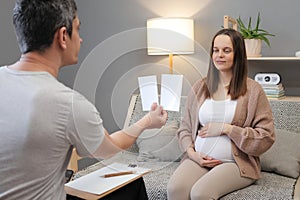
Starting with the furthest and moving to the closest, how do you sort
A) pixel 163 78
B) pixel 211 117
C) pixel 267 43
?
pixel 267 43, pixel 211 117, pixel 163 78

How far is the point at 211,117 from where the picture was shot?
6.61 ft

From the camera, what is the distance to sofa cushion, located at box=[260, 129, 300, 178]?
2.14 m

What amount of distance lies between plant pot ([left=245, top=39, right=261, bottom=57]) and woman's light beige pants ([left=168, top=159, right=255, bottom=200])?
3.03 ft

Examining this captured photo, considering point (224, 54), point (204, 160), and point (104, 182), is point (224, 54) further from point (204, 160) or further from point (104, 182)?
point (104, 182)

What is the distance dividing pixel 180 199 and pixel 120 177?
1.48ft

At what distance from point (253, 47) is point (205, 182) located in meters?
1.12

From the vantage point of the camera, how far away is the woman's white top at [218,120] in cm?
200

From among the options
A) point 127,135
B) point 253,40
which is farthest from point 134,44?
point 253,40

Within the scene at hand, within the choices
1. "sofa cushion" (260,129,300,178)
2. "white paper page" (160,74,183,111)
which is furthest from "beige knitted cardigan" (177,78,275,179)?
"white paper page" (160,74,183,111)

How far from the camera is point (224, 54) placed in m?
2.07

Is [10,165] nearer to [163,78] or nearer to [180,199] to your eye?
[163,78]

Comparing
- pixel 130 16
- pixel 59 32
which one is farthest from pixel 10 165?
pixel 130 16

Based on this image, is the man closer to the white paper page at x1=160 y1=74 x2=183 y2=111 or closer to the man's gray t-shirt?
the man's gray t-shirt

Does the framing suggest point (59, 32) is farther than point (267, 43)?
No
